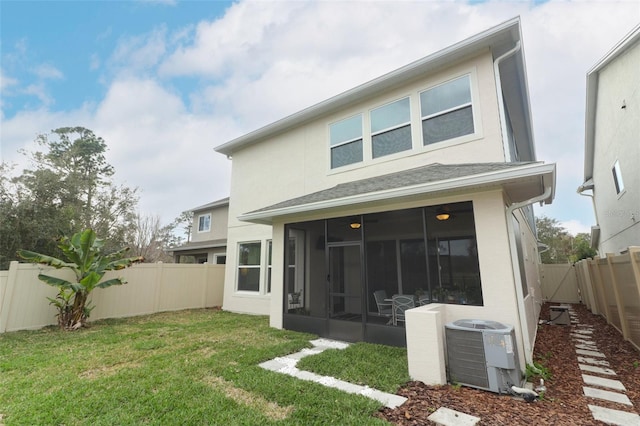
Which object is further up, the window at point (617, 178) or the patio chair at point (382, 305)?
the window at point (617, 178)

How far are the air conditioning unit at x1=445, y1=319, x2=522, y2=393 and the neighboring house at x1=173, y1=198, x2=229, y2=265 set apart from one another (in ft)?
42.4

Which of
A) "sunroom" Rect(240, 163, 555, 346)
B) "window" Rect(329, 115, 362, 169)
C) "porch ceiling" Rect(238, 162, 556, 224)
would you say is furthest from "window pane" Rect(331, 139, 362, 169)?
"porch ceiling" Rect(238, 162, 556, 224)

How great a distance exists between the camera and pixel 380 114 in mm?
8406

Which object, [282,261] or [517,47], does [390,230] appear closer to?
[282,261]

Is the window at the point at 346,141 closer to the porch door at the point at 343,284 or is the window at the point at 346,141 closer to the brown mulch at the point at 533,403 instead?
the porch door at the point at 343,284

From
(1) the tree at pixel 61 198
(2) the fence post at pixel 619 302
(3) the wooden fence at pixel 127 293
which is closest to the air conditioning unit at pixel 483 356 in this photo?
(2) the fence post at pixel 619 302

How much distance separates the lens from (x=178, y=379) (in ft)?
14.1

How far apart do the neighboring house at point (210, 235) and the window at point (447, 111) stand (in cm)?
1176

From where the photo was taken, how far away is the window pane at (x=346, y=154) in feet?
28.9

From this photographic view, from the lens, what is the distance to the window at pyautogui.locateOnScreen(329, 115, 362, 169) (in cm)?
883

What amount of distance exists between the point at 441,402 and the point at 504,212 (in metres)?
3.28

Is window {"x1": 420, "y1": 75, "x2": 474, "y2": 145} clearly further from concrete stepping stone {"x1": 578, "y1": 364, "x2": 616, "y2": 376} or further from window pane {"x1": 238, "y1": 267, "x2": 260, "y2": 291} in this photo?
window pane {"x1": 238, "y1": 267, "x2": 260, "y2": 291}

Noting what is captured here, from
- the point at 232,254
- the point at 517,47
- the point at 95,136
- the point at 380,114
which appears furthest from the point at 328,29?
the point at 95,136

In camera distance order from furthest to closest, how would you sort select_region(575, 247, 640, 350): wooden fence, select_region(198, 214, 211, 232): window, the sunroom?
1. select_region(198, 214, 211, 232): window
2. select_region(575, 247, 640, 350): wooden fence
3. the sunroom
